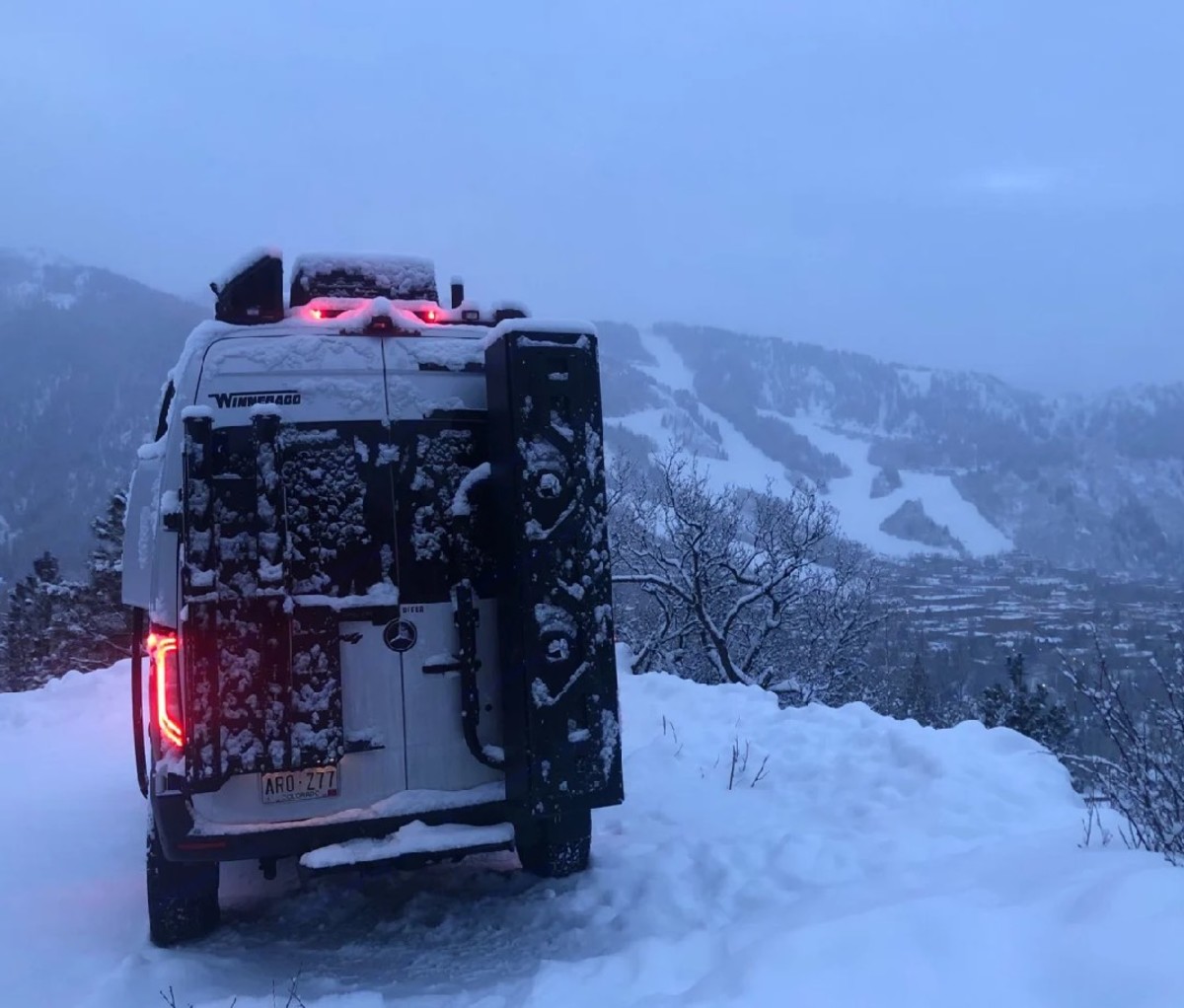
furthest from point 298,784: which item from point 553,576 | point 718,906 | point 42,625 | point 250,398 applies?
point 42,625

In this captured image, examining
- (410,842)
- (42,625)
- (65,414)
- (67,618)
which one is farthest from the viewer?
(65,414)

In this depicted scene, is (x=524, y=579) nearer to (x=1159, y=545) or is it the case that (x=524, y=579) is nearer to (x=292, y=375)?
(x=292, y=375)

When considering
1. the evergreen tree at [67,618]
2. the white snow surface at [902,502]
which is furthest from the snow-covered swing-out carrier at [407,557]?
the white snow surface at [902,502]

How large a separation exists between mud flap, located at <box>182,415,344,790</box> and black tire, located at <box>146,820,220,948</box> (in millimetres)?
756

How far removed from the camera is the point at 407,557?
15.4ft

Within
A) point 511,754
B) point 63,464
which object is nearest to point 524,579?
point 511,754

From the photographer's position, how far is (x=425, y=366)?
4.91 metres

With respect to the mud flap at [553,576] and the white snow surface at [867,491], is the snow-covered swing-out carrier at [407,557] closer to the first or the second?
the mud flap at [553,576]

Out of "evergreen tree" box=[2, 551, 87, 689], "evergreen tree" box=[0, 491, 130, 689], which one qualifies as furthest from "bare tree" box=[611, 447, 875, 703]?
"evergreen tree" box=[2, 551, 87, 689]

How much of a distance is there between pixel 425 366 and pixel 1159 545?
102 meters

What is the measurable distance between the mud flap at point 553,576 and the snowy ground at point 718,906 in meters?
0.81

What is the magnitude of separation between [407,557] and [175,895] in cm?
199

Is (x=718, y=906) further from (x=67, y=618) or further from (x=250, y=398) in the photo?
(x=67, y=618)

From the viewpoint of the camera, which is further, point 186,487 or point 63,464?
point 63,464
